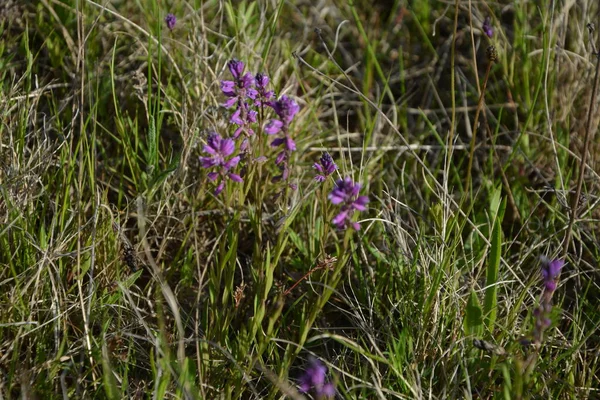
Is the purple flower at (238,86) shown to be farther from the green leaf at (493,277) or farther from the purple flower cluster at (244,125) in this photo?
the green leaf at (493,277)

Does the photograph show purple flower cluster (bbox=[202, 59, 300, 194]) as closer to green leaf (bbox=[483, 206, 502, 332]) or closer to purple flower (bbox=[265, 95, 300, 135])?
purple flower (bbox=[265, 95, 300, 135])

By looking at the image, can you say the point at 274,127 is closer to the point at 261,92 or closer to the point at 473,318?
the point at 261,92

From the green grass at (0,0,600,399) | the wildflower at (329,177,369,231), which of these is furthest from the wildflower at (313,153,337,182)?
the wildflower at (329,177,369,231)

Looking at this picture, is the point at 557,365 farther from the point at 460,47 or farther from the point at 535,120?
the point at 460,47

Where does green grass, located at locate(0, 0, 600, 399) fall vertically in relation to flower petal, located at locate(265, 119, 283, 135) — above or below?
below

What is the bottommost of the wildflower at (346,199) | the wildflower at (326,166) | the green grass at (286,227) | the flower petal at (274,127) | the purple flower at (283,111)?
the green grass at (286,227)

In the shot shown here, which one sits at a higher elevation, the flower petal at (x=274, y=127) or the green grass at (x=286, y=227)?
the flower petal at (x=274, y=127)

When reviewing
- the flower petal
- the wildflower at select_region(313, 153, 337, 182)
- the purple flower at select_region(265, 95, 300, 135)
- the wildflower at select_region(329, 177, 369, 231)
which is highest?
the purple flower at select_region(265, 95, 300, 135)

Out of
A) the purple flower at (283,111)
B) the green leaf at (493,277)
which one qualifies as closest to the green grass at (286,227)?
the green leaf at (493,277)

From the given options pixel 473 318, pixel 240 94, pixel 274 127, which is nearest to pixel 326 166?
pixel 274 127

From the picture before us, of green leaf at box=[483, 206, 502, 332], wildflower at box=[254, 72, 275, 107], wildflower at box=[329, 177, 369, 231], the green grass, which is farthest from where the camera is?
green leaf at box=[483, 206, 502, 332]
